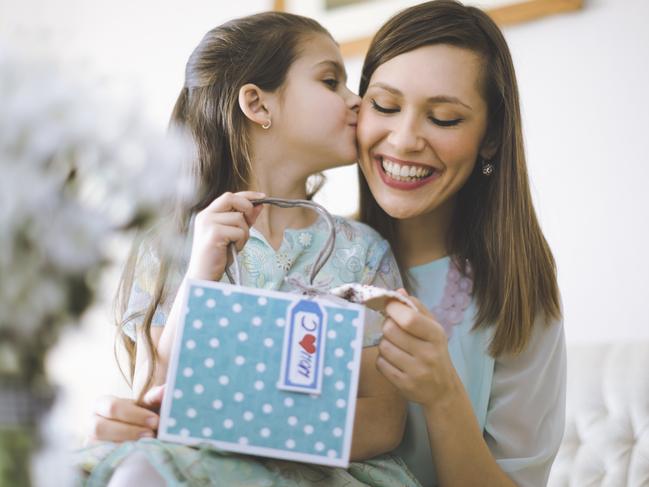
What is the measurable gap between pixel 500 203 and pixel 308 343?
0.57 metres

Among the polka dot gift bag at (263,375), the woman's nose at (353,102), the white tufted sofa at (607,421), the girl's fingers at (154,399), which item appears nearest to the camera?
the polka dot gift bag at (263,375)

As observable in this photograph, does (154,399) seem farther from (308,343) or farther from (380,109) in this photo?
(380,109)

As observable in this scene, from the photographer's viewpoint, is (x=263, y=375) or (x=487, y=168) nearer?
(x=263, y=375)

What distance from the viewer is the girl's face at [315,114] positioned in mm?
1361

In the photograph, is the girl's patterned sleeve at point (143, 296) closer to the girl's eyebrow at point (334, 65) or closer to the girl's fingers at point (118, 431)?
the girl's fingers at point (118, 431)

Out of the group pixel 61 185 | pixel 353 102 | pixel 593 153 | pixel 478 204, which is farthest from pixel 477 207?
pixel 61 185

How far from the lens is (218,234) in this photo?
42.0 inches

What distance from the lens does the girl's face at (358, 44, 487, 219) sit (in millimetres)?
1312

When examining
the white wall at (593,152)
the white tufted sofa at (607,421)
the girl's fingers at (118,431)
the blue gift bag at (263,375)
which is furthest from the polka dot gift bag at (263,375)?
the white wall at (593,152)

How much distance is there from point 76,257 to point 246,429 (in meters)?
0.35

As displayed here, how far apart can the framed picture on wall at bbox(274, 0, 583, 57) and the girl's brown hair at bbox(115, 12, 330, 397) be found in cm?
72

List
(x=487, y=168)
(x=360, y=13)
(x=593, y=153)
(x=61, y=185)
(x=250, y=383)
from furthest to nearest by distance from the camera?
(x=360, y=13) < (x=593, y=153) < (x=487, y=168) < (x=250, y=383) < (x=61, y=185)

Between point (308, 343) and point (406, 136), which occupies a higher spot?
point (406, 136)

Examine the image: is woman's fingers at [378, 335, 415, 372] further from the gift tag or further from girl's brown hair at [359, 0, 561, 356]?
girl's brown hair at [359, 0, 561, 356]
